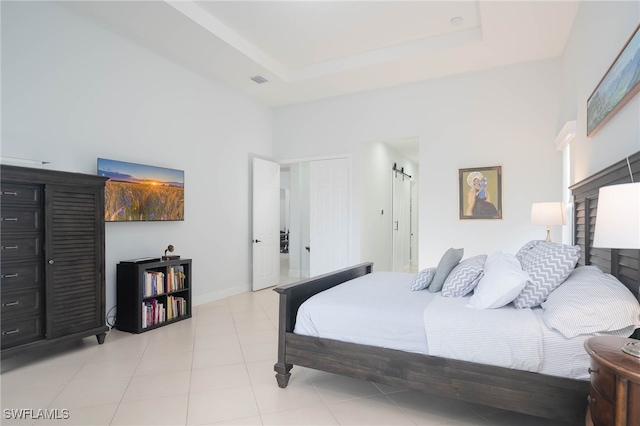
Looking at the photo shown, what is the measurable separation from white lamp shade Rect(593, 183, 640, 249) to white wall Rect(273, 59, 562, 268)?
377 centimetres

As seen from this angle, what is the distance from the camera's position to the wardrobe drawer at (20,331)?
9.02ft

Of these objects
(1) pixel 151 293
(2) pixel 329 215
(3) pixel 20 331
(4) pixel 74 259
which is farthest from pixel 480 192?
(3) pixel 20 331

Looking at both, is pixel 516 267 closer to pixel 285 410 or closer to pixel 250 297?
pixel 285 410

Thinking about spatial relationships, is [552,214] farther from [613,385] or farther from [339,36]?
[339,36]

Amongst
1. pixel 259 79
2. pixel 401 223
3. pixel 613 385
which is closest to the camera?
pixel 613 385

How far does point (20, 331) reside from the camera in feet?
9.30

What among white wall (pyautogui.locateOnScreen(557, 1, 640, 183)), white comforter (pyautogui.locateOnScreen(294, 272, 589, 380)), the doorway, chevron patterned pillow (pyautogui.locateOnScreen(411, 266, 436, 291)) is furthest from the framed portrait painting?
white comforter (pyautogui.locateOnScreen(294, 272, 589, 380))

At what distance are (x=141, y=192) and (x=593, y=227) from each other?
175 inches

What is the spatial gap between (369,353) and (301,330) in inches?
20.6

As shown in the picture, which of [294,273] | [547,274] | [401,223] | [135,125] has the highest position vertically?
[135,125]

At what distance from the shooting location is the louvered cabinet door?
304cm

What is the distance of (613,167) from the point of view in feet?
7.09

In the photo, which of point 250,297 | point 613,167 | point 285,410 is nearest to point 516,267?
point 613,167

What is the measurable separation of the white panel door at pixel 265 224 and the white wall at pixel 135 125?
158 millimetres
